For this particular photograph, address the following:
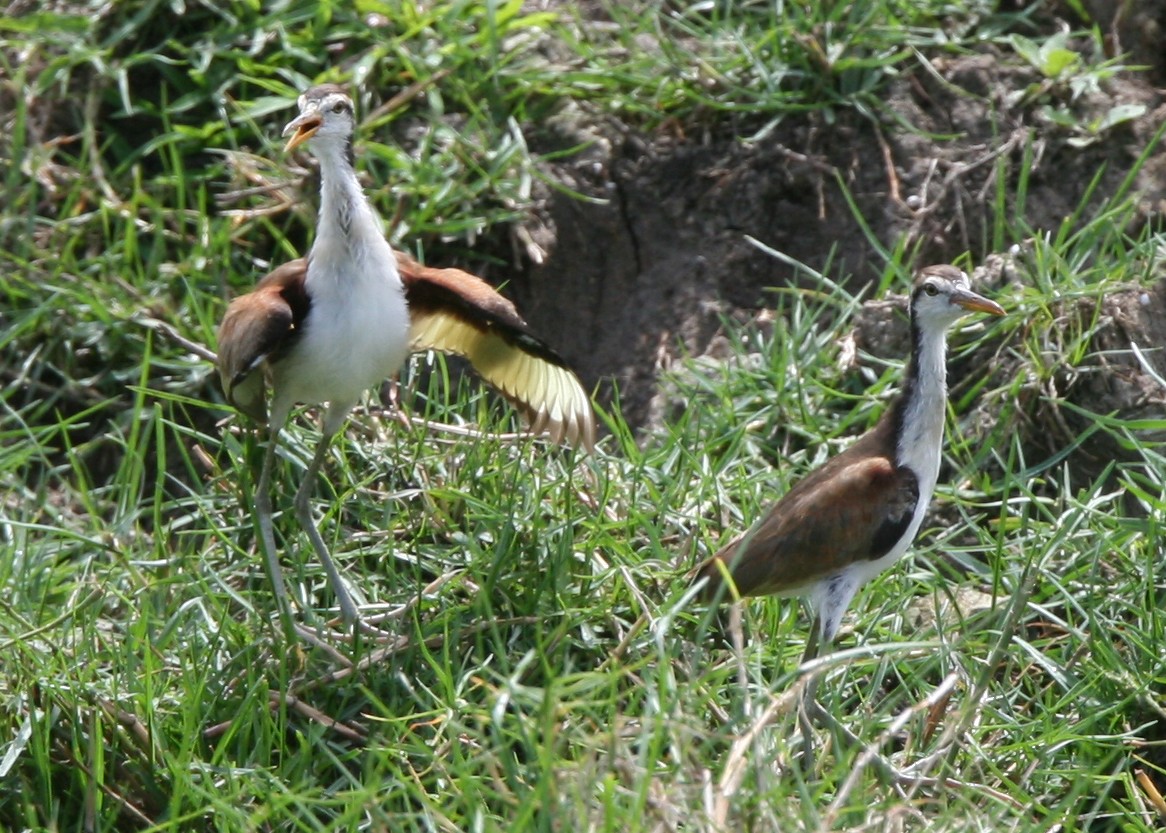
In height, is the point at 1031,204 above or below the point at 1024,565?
above

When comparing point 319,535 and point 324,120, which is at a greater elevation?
point 324,120

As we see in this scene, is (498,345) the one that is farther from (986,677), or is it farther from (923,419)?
(986,677)

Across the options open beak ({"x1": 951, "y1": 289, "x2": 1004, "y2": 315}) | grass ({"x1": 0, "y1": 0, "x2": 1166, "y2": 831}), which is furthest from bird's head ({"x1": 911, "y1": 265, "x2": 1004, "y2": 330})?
grass ({"x1": 0, "y1": 0, "x2": 1166, "y2": 831})

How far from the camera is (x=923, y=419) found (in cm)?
455

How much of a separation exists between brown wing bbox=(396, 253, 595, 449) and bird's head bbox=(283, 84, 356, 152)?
1.42 ft

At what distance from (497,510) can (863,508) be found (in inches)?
43.2

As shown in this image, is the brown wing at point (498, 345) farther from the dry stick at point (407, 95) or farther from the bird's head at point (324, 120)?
the dry stick at point (407, 95)

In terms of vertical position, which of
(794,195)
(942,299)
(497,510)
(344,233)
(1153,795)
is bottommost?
(1153,795)

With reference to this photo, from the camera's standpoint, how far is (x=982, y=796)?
4.05 metres

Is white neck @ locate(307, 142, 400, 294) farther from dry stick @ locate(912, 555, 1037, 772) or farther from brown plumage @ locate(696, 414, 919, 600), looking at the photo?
dry stick @ locate(912, 555, 1037, 772)

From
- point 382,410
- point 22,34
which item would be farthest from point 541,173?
point 22,34

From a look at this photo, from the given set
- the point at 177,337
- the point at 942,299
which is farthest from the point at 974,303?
the point at 177,337

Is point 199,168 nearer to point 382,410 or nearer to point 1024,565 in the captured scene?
point 382,410

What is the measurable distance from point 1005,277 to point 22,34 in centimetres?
374
